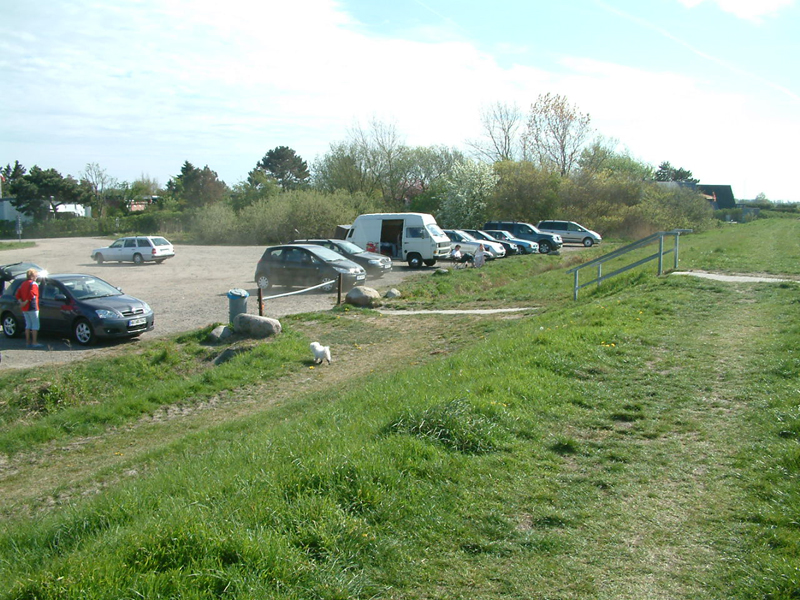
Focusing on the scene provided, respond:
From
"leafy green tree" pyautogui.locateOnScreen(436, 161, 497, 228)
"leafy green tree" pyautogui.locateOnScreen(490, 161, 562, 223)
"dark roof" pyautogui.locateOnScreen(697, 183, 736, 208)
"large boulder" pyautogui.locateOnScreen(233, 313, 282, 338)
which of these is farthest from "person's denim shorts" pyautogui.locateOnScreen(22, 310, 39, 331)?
"dark roof" pyautogui.locateOnScreen(697, 183, 736, 208)

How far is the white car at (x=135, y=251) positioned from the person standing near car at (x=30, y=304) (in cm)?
2454

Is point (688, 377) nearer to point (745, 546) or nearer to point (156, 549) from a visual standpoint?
point (745, 546)

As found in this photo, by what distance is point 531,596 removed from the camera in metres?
3.31

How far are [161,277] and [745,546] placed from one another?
97.0 ft

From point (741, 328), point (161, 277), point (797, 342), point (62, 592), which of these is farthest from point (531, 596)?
point (161, 277)

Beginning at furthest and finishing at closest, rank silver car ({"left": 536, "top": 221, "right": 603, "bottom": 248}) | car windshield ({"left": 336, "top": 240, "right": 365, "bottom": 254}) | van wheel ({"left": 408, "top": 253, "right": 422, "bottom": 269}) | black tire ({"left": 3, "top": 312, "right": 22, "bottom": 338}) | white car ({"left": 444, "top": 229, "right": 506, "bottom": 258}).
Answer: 1. silver car ({"left": 536, "top": 221, "right": 603, "bottom": 248})
2. white car ({"left": 444, "top": 229, "right": 506, "bottom": 258})
3. van wheel ({"left": 408, "top": 253, "right": 422, "bottom": 269})
4. car windshield ({"left": 336, "top": 240, "right": 365, "bottom": 254})
5. black tire ({"left": 3, "top": 312, "right": 22, "bottom": 338})

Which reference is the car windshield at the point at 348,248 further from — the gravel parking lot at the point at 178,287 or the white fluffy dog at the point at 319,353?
the white fluffy dog at the point at 319,353

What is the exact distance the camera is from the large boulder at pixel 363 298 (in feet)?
59.9

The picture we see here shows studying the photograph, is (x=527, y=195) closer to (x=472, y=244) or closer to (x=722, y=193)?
(x=472, y=244)

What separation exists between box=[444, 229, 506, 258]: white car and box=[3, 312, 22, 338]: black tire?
21.5m

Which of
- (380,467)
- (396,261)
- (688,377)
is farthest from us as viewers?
(396,261)

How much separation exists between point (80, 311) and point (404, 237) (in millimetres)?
17523

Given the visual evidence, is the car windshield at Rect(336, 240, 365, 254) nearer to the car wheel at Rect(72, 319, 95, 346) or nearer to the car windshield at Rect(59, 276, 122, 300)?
the car windshield at Rect(59, 276, 122, 300)

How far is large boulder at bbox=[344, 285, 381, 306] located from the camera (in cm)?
1827
